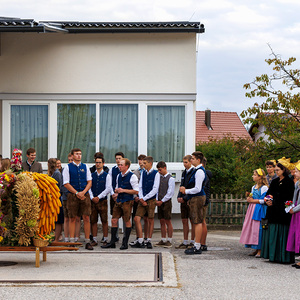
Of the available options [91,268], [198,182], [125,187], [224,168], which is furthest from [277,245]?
[224,168]

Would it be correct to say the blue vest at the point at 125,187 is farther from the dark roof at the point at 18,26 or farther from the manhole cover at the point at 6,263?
the dark roof at the point at 18,26

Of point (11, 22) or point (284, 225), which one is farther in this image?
point (11, 22)

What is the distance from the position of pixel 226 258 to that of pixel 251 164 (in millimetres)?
7358

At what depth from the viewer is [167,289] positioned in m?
7.73

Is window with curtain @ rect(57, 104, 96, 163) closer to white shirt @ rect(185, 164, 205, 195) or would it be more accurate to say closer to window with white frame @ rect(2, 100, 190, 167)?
window with white frame @ rect(2, 100, 190, 167)

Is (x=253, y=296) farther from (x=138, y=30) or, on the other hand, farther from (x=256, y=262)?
(x=138, y=30)

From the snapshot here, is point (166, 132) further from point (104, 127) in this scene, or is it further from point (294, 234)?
point (294, 234)

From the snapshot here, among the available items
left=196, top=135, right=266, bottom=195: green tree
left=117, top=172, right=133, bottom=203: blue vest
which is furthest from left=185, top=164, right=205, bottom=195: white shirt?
left=196, top=135, right=266, bottom=195: green tree

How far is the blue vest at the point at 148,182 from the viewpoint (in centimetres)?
1245

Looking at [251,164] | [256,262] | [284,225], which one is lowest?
[256,262]

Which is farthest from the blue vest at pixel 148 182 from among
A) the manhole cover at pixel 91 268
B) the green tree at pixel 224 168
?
the green tree at pixel 224 168

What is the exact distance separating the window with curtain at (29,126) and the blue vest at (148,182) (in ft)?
13.3

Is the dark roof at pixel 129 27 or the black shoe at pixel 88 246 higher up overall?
the dark roof at pixel 129 27

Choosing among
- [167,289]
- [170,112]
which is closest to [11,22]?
[170,112]
